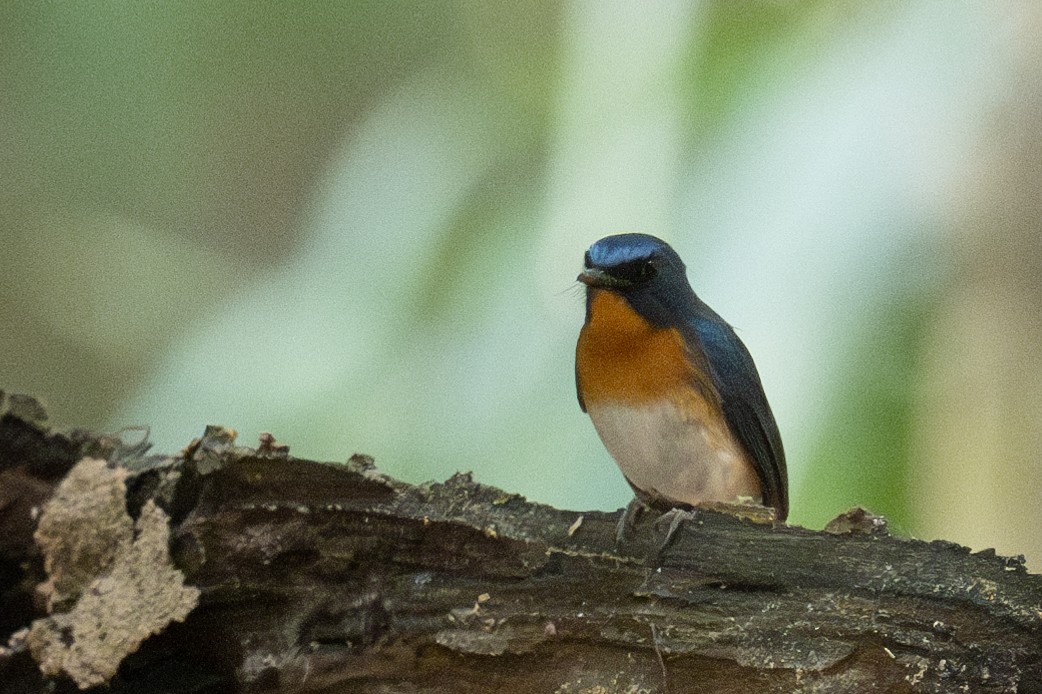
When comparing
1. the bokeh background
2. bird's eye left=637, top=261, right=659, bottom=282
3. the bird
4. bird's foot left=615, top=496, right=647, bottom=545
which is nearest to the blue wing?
the bird

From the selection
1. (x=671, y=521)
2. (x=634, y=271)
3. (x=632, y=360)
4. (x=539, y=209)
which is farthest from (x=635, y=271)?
(x=671, y=521)

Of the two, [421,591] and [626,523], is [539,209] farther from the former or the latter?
[421,591]

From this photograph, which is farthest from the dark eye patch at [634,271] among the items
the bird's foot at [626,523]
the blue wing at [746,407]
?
the bird's foot at [626,523]

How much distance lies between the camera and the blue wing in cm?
253

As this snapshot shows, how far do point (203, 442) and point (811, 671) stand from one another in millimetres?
817

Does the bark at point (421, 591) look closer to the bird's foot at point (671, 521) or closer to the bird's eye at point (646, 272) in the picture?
the bird's foot at point (671, 521)

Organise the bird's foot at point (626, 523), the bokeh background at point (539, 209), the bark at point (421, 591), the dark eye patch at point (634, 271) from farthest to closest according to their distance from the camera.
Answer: the bokeh background at point (539, 209) < the dark eye patch at point (634, 271) < the bird's foot at point (626, 523) < the bark at point (421, 591)

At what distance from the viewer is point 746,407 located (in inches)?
101

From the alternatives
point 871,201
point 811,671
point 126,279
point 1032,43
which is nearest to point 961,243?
point 871,201

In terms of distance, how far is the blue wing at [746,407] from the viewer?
2.53 meters

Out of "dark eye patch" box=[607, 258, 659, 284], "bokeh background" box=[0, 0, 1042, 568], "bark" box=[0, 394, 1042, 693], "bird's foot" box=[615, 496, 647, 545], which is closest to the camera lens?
A: "bark" box=[0, 394, 1042, 693]

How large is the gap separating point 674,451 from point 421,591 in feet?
4.06

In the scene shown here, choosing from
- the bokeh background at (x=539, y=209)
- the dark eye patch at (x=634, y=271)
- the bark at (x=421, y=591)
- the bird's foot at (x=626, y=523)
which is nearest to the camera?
the bark at (x=421, y=591)

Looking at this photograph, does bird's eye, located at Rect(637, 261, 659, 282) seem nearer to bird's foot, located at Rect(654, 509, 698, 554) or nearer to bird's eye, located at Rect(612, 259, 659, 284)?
bird's eye, located at Rect(612, 259, 659, 284)
